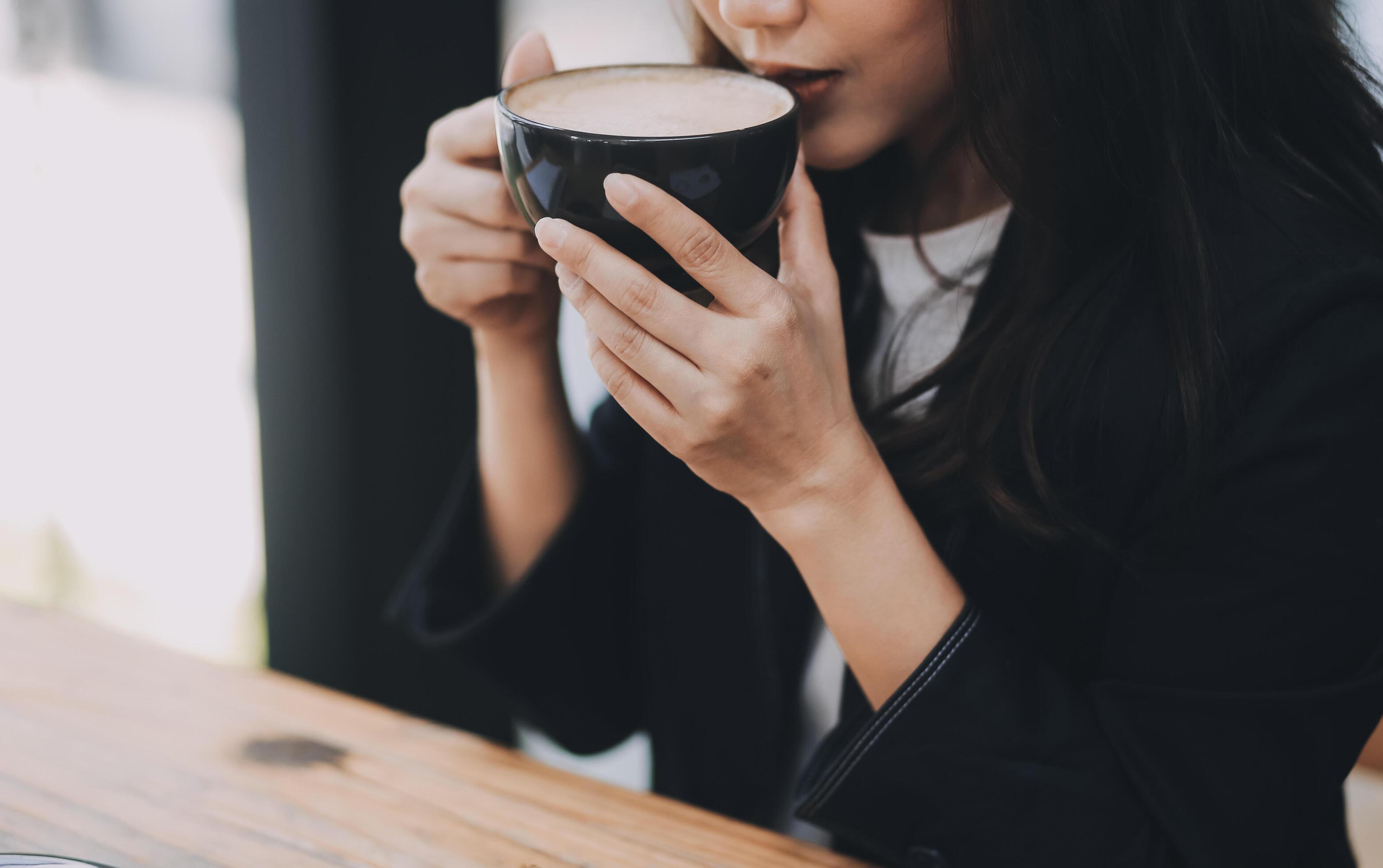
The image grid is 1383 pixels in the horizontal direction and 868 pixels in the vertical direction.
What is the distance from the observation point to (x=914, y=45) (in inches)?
29.5

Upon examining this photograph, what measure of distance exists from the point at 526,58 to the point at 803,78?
23cm

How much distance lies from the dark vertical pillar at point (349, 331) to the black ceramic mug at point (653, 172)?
0.96 m

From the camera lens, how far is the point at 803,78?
0.78 m

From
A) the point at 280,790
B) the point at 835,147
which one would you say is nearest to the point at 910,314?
the point at 835,147

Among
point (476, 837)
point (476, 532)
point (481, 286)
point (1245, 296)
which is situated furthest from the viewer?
point (476, 532)

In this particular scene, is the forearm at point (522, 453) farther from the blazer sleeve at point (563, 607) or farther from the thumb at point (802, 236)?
the thumb at point (802, 236)

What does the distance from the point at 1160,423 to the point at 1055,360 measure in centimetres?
9

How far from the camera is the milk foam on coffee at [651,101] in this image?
2.14 feet

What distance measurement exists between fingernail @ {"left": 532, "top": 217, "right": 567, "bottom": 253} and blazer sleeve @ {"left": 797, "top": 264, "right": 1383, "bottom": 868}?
37 cm

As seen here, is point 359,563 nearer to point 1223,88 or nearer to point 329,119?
point 329,119

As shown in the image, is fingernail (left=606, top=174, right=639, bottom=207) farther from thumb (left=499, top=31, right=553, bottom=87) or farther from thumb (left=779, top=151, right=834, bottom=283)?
thumb (left=499, top=31, right=553, bottom=87)

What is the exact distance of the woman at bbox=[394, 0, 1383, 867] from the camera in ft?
2.18

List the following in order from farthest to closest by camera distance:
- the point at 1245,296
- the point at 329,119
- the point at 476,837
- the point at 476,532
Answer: the point at 329,119 → the point at 476,532 → the point at 1245,296 → the point at 476,837

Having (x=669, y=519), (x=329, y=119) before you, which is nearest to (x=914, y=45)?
(x=669, y=519)
